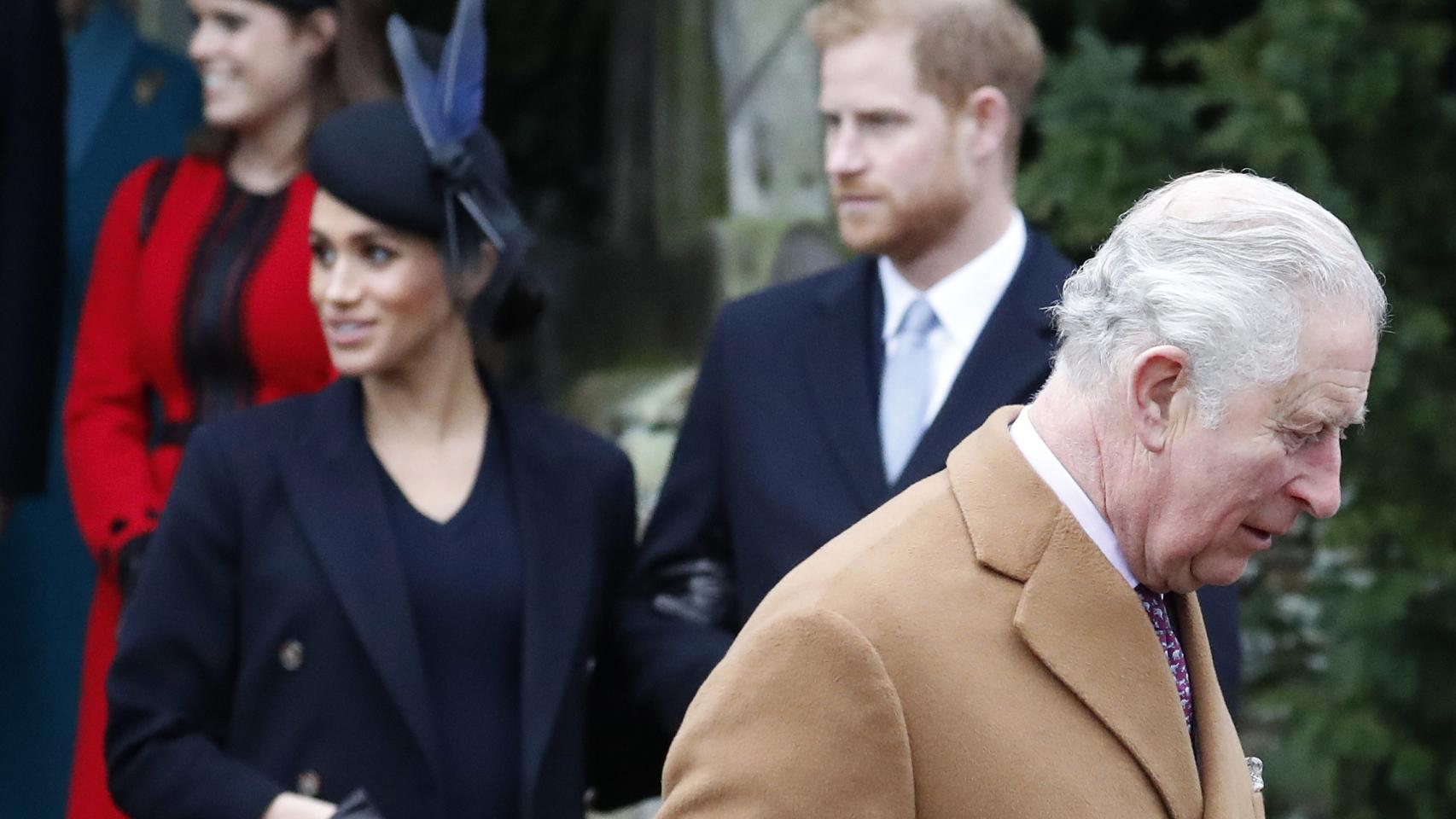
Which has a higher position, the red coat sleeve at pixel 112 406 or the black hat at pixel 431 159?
the black hat at pixel 431 159

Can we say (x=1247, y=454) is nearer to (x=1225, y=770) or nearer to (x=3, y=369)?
(x=1225, y=770)

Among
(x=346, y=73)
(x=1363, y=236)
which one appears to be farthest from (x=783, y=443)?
(x=1363, y=236)

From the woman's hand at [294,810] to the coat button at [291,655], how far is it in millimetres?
180

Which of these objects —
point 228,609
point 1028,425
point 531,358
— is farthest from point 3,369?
point 531,358

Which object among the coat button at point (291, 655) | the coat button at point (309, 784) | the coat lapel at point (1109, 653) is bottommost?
the coat button at point (309, 784)

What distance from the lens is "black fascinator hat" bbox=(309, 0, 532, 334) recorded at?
3293mm

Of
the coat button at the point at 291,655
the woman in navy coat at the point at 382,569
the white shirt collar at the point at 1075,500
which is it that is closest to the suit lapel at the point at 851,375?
the woman in navy coat at the point at 382,569

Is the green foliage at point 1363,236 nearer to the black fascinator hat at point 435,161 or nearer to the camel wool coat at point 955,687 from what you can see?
the black fascinator hat at point 435,161

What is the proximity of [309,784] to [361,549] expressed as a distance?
1.09 ft

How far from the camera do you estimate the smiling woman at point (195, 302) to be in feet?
11.9

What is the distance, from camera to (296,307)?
12.1ft

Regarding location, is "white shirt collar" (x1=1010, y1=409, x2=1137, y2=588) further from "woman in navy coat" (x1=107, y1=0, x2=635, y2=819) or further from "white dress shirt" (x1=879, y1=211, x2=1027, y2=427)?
"woman in navy coat" (x1=107, y1=0, x2=635, y2=819)

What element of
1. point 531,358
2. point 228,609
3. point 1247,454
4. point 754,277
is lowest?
point 531,358

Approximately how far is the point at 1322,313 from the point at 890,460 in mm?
1207
